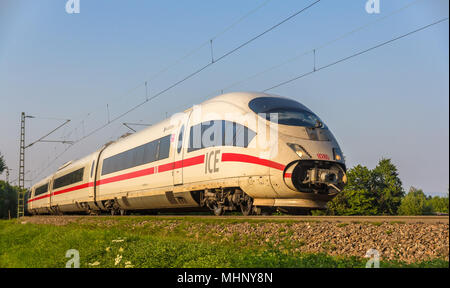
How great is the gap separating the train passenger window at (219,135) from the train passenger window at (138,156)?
7.47ft

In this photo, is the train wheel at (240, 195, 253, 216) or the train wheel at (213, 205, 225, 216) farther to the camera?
the train wheel at (213, 205, 225, 216)

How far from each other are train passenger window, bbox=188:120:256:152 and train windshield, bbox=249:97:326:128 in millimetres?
705

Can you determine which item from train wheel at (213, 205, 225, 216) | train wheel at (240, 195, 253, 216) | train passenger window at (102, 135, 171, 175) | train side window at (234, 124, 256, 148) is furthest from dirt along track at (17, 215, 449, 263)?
train passenger window at (102, 135, 171, 175)

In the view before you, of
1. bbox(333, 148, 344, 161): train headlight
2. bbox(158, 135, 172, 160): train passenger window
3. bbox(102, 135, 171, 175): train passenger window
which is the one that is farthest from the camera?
bbox(102, 135, 171, 175): train passenger window

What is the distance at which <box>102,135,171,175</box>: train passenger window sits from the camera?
17352 millimetres

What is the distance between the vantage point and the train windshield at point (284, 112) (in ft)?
42.0

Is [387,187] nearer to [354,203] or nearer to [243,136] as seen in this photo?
[354,203]

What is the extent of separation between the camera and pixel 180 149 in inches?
622

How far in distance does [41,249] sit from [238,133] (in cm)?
576

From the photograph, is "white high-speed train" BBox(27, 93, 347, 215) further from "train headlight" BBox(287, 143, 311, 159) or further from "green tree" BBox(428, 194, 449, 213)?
"green tree" BBox(428, 194, 449, 213)

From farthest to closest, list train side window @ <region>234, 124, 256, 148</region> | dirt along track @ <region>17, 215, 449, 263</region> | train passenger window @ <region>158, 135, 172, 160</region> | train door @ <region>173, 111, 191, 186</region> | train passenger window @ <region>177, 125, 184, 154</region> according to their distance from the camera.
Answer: train passenger window @ <region>158, 135, 172, 160</region>, train passenger window @ <region>177, 125, 184, 154</region>, train door @ <region>173, 111, 191, 186</region>, train side window @ <region>234, 124, 256, 148</region>, dirt along track @ <region>17, 215, 449, 263</region>

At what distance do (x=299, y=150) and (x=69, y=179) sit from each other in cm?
2400
